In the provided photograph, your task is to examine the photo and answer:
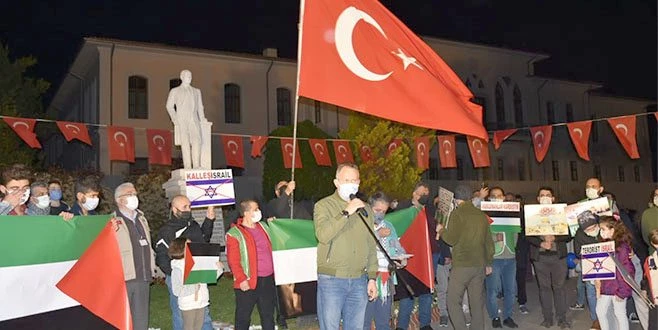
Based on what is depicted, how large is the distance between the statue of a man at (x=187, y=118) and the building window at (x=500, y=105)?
32747 millimetres

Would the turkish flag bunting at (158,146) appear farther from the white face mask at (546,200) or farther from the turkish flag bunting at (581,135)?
the white face mask at (546,200)

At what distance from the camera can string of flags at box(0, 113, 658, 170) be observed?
15.5 m

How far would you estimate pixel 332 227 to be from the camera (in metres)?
5.59

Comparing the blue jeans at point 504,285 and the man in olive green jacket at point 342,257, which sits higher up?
the man in olive green jacket at point 342,257

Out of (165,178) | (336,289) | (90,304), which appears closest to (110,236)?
(90,304)

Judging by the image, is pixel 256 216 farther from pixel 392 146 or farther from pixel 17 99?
pixel 17 99

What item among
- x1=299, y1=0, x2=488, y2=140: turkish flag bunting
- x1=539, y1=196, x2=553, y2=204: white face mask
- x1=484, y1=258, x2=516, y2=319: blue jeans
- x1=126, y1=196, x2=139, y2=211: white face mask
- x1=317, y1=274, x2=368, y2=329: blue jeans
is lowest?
x1=484, y1=258, x2=516, y2=319: blue jeans

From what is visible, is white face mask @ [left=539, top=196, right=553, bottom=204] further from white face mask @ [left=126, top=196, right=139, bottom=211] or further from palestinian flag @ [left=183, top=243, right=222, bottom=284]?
white face mask @ [left=126, top=196, right=139, bottom=211]

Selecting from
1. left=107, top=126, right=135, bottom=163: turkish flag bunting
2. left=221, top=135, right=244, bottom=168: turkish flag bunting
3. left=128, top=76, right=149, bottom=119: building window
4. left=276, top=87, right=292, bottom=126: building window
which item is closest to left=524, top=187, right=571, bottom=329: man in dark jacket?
left=107, top=126, right=135, bottom=163: turkish flag bunting

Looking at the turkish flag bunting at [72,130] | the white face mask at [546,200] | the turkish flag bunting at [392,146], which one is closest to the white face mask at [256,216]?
the white face mask at [546,200]

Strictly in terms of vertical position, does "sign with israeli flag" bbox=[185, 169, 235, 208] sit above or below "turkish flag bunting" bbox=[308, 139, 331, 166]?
below

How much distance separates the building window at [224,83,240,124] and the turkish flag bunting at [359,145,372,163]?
420 inches

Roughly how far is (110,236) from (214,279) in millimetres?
1281

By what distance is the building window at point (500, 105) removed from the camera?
43.6 metres
